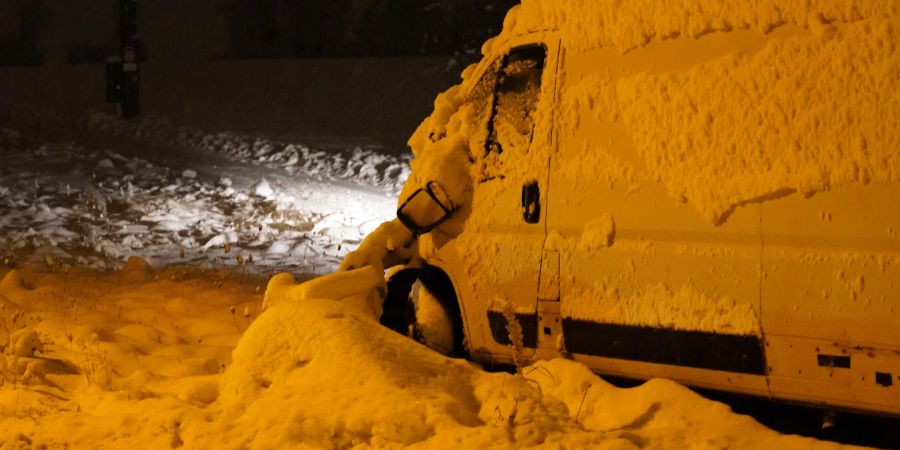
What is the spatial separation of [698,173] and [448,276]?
5.25 ft

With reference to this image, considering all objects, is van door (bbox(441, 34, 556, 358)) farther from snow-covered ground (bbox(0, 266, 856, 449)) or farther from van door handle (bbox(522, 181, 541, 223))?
snow-covered ground (bbox(0, 266, 856, 449))

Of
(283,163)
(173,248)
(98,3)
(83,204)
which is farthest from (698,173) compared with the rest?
(98,3)

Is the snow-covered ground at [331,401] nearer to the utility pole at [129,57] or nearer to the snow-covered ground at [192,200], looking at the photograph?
the snow-covered ground at [192,200]

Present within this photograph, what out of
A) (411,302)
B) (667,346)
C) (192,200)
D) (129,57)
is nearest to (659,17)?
(667,346)

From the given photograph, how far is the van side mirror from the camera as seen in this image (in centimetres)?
512

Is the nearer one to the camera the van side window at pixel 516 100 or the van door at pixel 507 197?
the van door at pixel 507 197

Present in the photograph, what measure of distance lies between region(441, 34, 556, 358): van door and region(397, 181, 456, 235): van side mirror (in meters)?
0.15

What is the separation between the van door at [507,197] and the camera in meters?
4.73

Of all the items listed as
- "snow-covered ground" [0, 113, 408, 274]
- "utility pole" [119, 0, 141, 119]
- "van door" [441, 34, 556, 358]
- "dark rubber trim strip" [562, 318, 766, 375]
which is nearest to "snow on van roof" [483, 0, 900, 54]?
"van door" [441, 34, 556, 358]

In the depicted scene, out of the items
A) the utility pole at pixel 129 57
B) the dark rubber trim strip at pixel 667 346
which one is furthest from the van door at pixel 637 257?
the utility pole at pixel 129 57

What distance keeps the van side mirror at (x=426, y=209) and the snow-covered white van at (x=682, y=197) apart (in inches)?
0.4

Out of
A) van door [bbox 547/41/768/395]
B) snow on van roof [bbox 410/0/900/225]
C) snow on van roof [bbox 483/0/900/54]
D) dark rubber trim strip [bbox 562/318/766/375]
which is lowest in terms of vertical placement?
dark rubber trim strip [bbox 562/318/766/375]

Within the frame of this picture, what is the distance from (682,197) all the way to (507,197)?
0.98 metres

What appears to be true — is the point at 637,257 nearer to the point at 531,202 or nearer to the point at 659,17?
the point at 531,202
